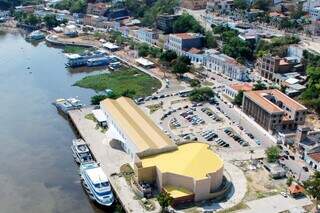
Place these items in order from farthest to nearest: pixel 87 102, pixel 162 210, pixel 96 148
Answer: pixel 87 102
pixel 96 148
pixel 162 210

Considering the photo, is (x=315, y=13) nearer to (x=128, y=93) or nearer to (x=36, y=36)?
(x=128, y=93)

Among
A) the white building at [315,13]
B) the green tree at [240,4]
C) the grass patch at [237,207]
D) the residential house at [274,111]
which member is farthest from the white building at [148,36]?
the grass patch at [237,207]

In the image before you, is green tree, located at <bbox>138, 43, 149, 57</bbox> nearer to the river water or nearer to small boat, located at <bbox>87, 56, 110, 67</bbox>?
small boat, located at <bbox>87, 56, 110, 67</bbox>

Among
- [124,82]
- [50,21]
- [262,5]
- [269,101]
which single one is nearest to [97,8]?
[50,21]

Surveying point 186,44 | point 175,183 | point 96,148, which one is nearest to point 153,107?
point 96,148

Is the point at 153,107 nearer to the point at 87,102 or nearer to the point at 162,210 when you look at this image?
the point at 87,102

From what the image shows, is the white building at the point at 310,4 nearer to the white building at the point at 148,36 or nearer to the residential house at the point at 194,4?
the residential house at the point at 194,4

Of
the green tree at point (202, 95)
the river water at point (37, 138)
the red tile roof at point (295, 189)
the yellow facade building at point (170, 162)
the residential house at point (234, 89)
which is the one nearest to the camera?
the yellow facade building at point (170, 162)
